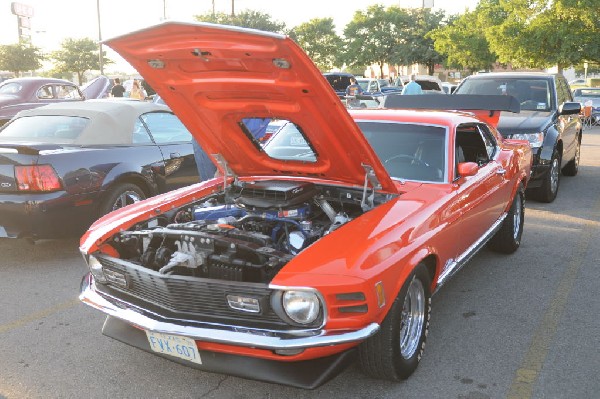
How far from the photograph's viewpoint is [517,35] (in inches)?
948

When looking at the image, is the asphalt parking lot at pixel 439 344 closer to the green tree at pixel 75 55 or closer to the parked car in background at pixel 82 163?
the parked car in background at pixel 82 163

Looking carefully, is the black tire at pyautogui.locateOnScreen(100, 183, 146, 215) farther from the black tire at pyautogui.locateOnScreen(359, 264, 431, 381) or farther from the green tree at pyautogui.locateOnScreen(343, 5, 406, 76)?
the green tree at pyautogui.locateOnScreen(343, 5, 406, 76)

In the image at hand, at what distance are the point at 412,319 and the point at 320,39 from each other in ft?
190

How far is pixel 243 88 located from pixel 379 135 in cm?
147

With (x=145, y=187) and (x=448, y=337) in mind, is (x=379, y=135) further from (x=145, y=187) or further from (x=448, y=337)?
(x=145, y=187)

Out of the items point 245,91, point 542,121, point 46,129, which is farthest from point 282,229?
point 542,121

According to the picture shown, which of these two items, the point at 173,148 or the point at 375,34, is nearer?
the point at 173,148

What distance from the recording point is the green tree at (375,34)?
54219 millimetres

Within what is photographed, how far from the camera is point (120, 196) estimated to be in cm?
594

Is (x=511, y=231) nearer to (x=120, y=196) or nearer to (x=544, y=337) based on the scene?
(x=544, y=337)

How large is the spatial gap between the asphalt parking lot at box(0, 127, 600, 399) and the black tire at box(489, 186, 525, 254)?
0.11 metres

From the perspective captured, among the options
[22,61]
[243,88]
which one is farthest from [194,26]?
[22,61]

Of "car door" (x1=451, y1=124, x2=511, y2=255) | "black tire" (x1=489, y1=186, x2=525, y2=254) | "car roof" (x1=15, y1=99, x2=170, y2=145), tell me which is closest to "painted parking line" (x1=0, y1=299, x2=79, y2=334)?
"car roof" (x1=15, y1=99, x2=170, y2=145)

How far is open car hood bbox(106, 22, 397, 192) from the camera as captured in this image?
303 cm
